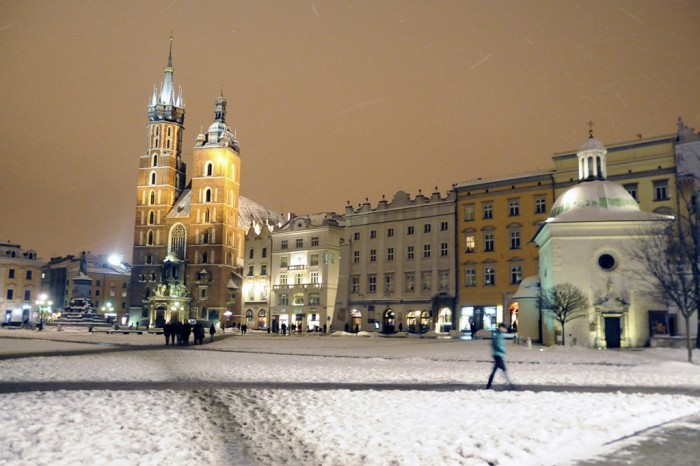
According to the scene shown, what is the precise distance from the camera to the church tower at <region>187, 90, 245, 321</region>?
10250 cm

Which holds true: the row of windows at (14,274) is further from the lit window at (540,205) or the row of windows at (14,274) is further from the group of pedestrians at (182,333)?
the lit window at (540,205)

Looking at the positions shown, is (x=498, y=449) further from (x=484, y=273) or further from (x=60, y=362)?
(x=484, y=273)

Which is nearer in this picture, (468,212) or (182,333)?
(182,333)

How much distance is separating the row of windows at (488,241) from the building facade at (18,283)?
86846 millimetres

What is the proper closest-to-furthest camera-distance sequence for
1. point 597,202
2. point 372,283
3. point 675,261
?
1. point 675,261
2. point 597,202
3. point 372,283

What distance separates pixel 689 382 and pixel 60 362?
22.7 meters

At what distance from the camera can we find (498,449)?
9617 mm

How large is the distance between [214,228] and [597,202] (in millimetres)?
74433

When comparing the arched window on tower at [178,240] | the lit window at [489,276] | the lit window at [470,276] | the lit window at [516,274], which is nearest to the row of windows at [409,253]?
the lit window at [470,276]

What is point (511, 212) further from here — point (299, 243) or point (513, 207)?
point (299, 243)

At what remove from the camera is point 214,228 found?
105 meters

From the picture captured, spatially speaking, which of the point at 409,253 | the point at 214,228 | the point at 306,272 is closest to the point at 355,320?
the point at 409,253

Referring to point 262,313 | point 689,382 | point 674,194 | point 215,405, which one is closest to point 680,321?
point 674,194

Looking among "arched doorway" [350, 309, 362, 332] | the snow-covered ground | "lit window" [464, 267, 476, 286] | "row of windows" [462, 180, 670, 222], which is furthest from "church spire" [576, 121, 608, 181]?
"arched doorway" [350, 309, 362, 332]
